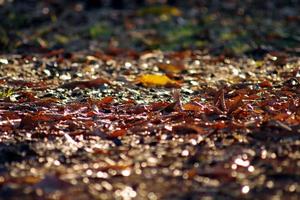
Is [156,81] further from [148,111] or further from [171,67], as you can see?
[148,111]

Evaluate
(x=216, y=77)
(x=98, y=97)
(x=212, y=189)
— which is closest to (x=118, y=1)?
(x=216, y=77)

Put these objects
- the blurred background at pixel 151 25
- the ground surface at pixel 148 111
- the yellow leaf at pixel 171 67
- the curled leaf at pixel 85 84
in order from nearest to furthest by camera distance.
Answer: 1. the ground surface at pixel 148 111
2. the curled leaf at pixel 85 84
3. the yellow leaf at pixel 171 67
4. the blurred background at pixel 151 25

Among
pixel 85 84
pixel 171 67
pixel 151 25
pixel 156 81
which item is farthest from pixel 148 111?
pixel 151 25

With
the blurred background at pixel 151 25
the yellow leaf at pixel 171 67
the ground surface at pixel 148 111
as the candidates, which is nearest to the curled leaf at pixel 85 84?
the ground surface at pixel 148 111

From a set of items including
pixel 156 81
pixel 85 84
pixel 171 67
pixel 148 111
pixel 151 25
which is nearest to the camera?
pixel 148 111

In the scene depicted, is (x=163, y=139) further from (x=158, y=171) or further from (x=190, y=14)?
(x=190, y=14)

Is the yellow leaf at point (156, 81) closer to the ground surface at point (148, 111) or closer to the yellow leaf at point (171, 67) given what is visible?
the ground surface at point (148, 111)

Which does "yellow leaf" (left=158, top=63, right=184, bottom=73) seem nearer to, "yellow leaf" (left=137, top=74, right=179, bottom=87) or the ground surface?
the ground surface
